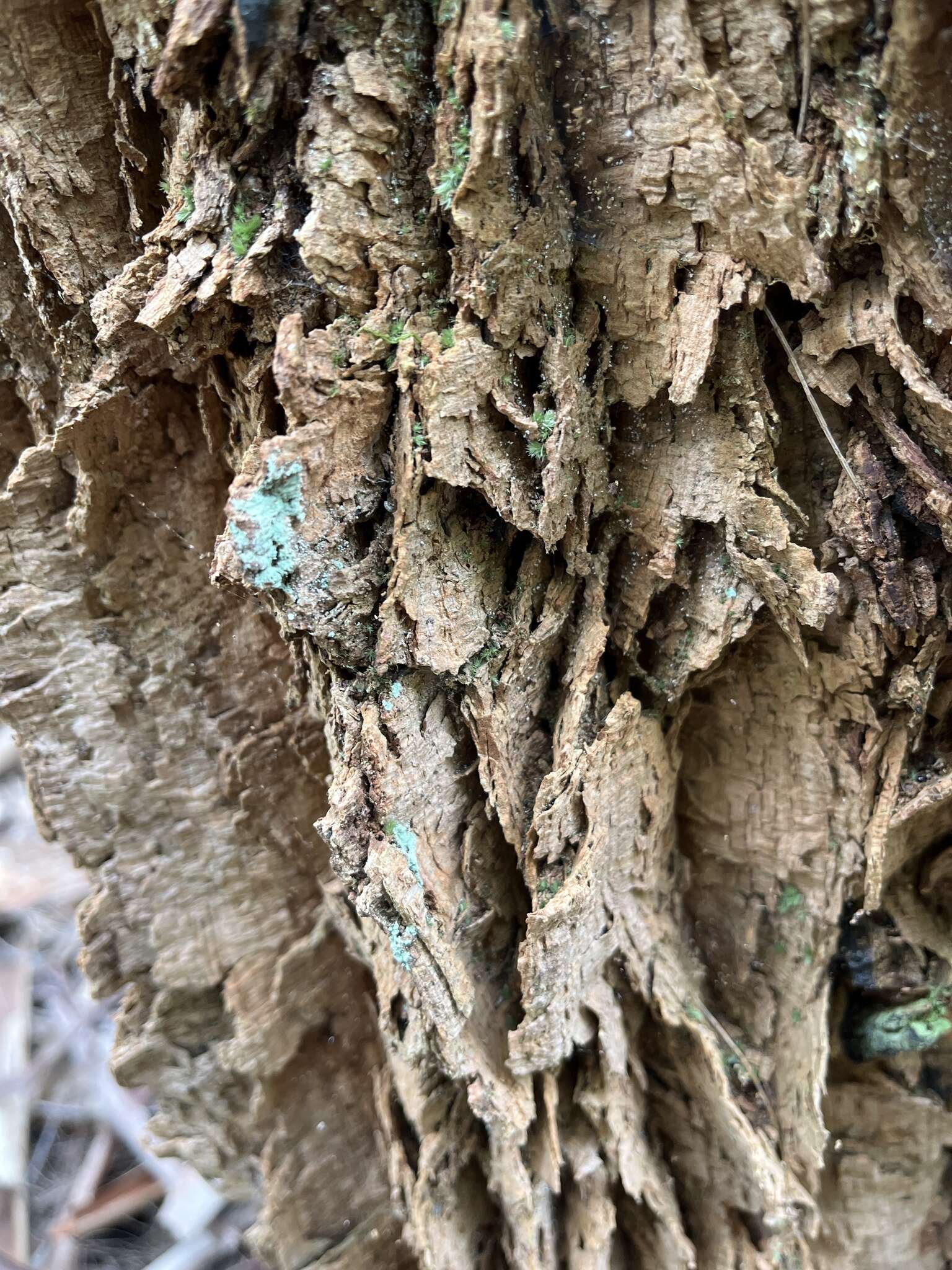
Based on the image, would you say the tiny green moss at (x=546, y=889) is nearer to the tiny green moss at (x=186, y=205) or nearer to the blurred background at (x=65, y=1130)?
the tiny green moss at (x=186, y=205)

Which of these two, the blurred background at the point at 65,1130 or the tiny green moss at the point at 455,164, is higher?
the tiny green moss at the point at 455,164

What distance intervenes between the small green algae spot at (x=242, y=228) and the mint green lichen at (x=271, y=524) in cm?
24

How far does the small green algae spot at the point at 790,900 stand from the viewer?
1.16 m

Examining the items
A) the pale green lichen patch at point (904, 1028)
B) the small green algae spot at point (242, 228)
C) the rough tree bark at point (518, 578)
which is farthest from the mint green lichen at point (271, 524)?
the pale green lichen patch at point (904, 1028)

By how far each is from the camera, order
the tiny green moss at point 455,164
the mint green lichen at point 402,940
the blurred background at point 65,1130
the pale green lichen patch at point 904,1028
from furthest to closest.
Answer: the blurred background at point 65,1130
the pale green lichen patch at point 904,1028
the mint green lichen at point 402,940
the tiny green moss at point 455,164

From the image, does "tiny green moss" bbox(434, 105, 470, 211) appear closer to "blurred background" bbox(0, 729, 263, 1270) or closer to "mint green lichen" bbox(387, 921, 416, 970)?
"mint green lichen" bbox(387, 921, 416, 970)

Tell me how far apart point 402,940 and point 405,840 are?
117mm

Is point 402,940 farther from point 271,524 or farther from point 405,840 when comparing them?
point 271,524

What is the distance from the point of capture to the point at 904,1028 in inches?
46.1

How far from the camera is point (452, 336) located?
2.76ft

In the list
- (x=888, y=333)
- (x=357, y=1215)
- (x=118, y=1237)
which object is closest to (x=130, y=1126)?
(x=118, y=1237)

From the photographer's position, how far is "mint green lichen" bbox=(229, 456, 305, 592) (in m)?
0.81

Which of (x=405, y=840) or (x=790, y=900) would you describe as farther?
(x=790, y=900)

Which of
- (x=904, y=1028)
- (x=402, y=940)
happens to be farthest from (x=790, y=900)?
(x=402, y=940)
